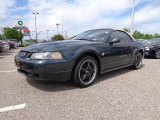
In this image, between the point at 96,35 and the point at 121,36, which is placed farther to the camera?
the point at 121,36

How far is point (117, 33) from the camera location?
5.33m

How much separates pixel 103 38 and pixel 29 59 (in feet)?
6.53

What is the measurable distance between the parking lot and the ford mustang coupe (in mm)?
332

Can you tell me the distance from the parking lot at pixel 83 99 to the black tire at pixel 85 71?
0.15 metres

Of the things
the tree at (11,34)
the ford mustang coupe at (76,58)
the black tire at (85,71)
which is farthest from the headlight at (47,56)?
the tree at (11,34)

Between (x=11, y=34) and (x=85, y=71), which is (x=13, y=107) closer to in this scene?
(x=85, y=71)

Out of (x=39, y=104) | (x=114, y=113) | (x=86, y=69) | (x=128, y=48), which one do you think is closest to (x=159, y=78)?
(x=128, y=48)

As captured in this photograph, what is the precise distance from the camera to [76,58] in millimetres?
3902

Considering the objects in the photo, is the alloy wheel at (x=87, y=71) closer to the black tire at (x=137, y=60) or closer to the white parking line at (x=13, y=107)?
the white parking line at (x=13, y=107)

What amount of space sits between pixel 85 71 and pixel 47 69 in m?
1.01

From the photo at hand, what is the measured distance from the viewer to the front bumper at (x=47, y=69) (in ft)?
11.7

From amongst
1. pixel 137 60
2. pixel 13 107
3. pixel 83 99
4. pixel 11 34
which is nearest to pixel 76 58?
pixel 83 99

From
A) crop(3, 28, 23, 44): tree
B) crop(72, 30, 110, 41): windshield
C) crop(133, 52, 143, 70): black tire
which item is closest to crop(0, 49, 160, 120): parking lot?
crop(72, 30, 110, 41): windshield

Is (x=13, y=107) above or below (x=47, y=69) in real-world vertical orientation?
below
